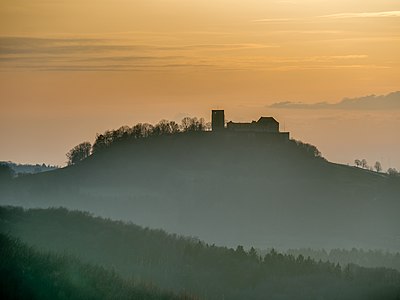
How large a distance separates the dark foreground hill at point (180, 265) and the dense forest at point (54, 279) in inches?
17.0

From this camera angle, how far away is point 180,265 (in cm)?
11150

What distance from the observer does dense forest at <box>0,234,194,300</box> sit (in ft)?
213

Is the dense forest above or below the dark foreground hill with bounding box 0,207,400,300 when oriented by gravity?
below

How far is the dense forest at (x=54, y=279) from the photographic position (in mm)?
64812

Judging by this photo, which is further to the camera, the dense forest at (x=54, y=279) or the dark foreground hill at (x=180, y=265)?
the dark foreground hill at (x=180, y=265)

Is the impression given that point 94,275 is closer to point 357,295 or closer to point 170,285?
point 170,285

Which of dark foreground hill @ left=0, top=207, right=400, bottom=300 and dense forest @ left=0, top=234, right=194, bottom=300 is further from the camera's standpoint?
dark foreground hill @ left=0, top=207, right=400, bottom=300

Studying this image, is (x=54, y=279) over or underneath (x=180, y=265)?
underneath

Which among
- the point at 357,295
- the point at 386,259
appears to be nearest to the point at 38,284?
the point at 357,295

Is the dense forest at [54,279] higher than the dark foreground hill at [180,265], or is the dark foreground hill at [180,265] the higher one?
the dark foreground hill at [180,265]

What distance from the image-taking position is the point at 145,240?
116750 millimetres

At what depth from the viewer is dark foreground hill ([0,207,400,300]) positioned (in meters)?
97.8

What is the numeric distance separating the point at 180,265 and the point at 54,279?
41.3m

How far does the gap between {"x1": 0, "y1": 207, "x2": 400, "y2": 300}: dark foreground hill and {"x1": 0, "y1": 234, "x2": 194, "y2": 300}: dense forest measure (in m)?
0.43
